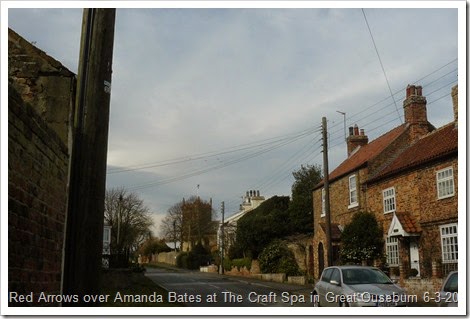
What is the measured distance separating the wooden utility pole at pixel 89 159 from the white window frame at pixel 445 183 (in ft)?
66.9

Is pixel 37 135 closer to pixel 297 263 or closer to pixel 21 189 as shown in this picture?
pixel 21 189

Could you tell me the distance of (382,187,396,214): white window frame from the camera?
89.7 feet

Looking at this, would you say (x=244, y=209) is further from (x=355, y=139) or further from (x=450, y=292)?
(x=450, y=292)

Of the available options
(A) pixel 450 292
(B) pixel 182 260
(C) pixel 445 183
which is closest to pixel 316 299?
(A) pixel 450 292

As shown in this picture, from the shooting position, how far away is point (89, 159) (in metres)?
4.65

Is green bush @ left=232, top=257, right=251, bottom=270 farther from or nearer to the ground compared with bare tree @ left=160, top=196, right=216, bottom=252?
nearer to the ground

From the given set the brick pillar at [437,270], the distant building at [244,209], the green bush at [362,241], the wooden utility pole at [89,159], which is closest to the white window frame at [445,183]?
the brick pillar at [437,270]

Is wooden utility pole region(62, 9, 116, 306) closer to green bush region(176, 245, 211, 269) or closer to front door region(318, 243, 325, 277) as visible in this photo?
front door region(318, 243, 325, 277)

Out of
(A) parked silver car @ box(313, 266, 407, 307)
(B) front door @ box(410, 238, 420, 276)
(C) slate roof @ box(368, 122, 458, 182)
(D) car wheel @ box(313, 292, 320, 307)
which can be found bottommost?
(D) car wheel @ box(313, 292, 320, 307)

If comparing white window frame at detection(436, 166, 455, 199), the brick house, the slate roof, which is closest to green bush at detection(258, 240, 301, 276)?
the brick house

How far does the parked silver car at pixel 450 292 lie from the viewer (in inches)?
338

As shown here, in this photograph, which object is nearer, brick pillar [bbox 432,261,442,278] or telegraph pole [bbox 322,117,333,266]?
brick pillar [bbox 432,261,442,278]

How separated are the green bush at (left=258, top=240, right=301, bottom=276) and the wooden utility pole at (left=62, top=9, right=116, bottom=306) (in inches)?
1381

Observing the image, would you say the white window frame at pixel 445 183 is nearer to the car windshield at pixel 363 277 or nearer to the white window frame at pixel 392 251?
the white window frame at pixel 392 251
